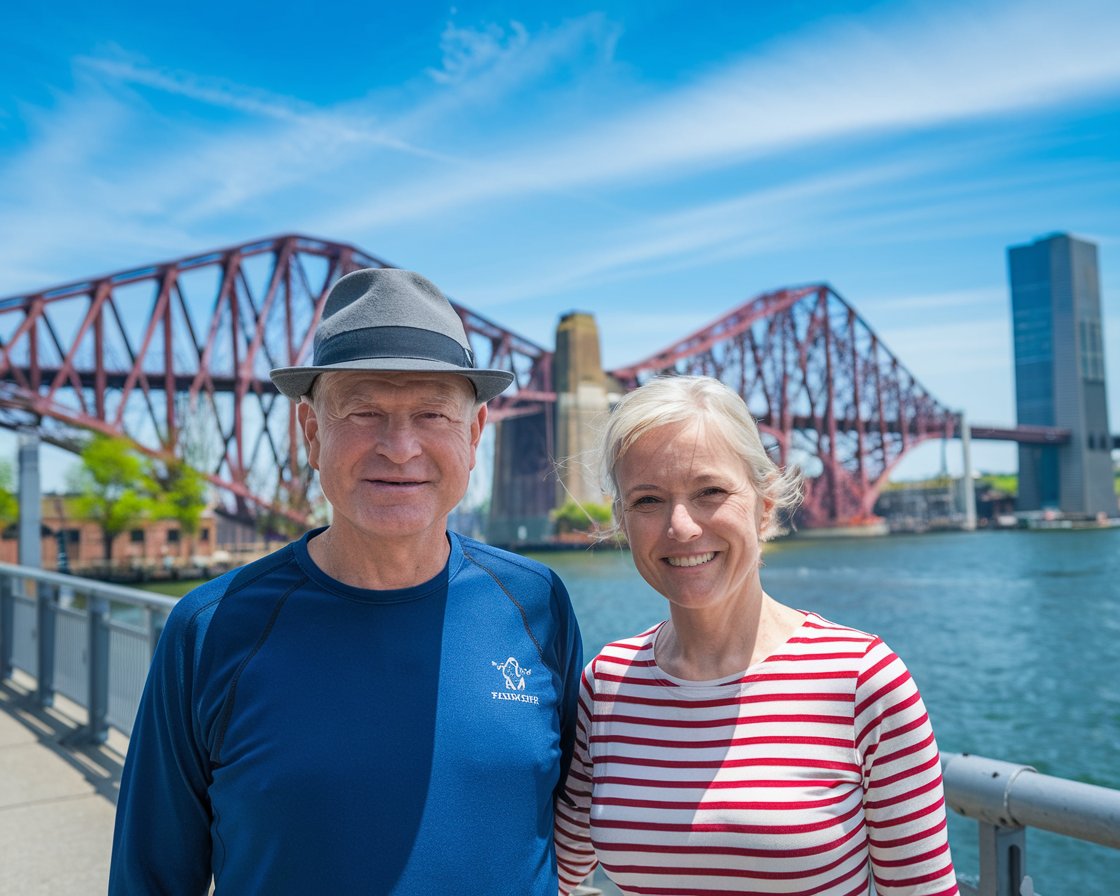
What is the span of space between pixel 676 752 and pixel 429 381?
0.67 metres

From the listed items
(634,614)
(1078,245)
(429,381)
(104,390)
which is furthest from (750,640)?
(1078,245)

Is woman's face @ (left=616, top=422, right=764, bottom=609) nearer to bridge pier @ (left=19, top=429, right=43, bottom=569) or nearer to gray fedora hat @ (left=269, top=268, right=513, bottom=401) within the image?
gray fedora hat @ (left=269, top=268, right=513, bottom=401)

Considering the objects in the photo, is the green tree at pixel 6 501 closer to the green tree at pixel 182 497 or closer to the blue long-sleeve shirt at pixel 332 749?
the green tree at pixel 182 497

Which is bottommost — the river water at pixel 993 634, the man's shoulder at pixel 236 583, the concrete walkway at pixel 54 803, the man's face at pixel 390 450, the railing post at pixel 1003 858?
the river water at pixel 993 634

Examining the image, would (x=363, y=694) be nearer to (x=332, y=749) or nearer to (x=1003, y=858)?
Result: (x=332, y=749)

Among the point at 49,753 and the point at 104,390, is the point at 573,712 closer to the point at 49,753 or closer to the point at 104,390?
the point at 49,753

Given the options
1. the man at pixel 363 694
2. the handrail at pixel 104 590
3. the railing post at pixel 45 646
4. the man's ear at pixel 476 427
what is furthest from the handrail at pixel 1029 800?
the railing post at pixel 45 646

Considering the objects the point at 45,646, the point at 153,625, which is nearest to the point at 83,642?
the point at 45,646

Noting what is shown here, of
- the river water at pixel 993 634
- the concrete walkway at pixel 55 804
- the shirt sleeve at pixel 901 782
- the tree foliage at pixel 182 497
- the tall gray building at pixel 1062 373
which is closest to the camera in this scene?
the shirt sleeve at pixel 901 782

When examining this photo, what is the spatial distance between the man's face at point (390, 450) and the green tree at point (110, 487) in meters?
43.7

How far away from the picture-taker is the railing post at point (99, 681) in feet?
17.2

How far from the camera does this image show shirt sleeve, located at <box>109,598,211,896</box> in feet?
5.32

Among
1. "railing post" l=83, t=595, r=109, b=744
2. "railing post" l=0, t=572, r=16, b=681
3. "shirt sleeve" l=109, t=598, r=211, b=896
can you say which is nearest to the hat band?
"shirt sleeve" l=109, t=598, r=211, b=896

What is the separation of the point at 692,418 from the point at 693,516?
0.15 m
